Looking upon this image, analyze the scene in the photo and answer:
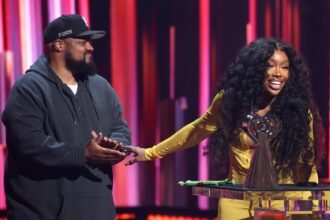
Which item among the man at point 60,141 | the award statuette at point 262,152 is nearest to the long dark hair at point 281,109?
the award statuette at point 262,152

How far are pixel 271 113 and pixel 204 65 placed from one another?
5.96 feet

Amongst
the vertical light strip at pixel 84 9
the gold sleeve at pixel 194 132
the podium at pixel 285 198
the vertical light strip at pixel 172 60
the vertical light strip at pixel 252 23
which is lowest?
the podium at pixel 285 198

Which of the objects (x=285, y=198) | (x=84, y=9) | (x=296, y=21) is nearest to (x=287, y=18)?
(x=296, y=21)

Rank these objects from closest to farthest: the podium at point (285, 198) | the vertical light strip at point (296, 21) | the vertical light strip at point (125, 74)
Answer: the podium at point (285, 198) < the vertical light strip at point (296, 21) < the vertical light strip at point (125, 74)

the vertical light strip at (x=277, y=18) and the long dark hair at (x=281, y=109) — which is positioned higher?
the vertical light strip at (x=277, y=18)

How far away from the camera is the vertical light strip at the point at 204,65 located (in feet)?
16.5

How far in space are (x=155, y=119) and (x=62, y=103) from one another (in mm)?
1837

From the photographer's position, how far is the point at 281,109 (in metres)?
3.27

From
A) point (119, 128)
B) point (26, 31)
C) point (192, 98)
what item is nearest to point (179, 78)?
point (192, 98)

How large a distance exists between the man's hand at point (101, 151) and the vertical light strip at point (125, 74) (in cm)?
186

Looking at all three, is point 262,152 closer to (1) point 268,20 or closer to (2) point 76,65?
(2) point 76,65

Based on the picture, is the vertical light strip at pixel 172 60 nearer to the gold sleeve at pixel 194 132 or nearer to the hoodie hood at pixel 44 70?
the gold sleeve at pixel 194 132

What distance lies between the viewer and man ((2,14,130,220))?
Answer: 3.12 metres

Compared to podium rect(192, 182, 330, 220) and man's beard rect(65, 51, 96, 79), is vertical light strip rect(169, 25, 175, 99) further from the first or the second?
podium rect(192, 182, 330, 220)
